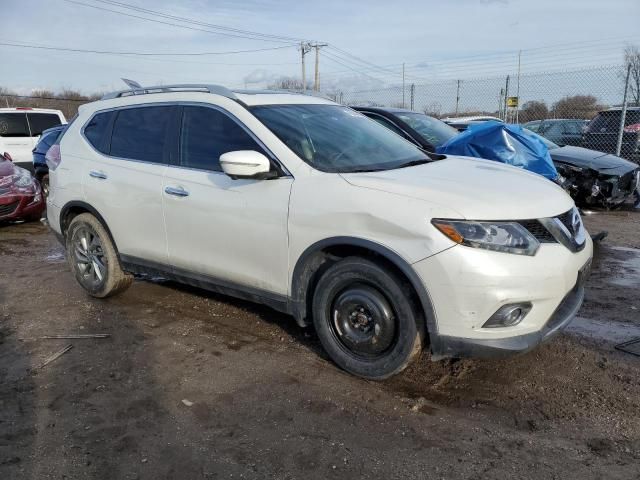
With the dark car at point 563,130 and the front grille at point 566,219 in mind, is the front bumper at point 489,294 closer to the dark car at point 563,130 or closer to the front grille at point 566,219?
the front grille at point 566,219

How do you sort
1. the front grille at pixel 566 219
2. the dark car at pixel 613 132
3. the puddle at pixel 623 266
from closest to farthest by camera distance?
the front grille at pixel 566 219, the puddle at pixel 623 266, the dark car at pixel 613 132

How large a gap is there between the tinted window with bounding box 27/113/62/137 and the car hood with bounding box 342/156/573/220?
1246 centimetres

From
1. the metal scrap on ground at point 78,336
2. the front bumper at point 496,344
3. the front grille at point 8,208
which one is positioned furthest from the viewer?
the front grille at point 8,208

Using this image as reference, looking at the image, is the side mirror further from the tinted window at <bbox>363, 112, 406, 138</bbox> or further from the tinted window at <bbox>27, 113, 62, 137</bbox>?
the tinted window at <bbox>27, 113, 62, 137</bbox>

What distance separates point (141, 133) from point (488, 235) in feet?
9.84

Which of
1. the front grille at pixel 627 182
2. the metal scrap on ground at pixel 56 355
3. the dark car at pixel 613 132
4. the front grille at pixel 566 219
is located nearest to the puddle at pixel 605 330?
the front grille at pixel 566 219

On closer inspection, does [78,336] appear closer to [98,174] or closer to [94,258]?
[94,258]

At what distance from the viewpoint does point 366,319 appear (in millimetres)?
3367

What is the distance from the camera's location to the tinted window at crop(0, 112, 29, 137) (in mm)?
12992

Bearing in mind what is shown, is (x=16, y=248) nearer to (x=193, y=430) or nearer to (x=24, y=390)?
(x=24, y=390)

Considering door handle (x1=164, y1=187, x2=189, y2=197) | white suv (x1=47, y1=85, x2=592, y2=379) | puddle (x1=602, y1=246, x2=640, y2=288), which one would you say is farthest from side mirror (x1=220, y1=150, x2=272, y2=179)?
puddle (x1=602, y1=246, x2=640, y2=288)

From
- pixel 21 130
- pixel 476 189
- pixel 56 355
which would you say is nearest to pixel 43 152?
pixel 21 130

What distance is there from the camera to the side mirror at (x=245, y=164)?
3463 millimetres

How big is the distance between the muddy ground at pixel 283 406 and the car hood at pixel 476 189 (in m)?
1.12
